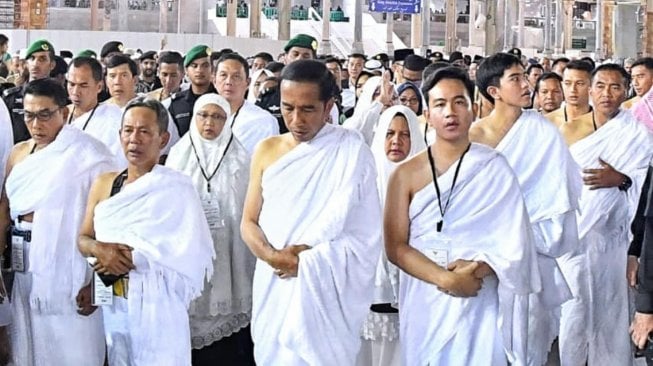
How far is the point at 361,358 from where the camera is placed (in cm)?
511

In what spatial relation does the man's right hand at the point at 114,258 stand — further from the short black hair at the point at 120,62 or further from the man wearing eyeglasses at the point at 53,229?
the short black hair at the point at 120,62

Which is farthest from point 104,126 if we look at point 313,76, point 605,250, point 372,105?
point 605,250

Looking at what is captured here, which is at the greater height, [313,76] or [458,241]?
[313,76]

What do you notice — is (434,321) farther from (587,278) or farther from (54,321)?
(587,278)

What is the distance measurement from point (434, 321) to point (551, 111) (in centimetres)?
312

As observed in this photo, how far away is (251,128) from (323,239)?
6.24 feet

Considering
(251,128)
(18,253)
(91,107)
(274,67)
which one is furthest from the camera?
(274,67)

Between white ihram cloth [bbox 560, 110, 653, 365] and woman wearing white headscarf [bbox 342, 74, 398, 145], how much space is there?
111 cm

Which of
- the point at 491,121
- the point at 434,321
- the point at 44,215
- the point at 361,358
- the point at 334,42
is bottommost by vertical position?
the point at 361,358

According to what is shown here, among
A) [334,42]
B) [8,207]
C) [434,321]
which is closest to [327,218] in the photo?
[434,321]

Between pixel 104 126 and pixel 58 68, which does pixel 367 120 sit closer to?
pixel 104 126

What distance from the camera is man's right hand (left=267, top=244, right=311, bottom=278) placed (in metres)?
4.25

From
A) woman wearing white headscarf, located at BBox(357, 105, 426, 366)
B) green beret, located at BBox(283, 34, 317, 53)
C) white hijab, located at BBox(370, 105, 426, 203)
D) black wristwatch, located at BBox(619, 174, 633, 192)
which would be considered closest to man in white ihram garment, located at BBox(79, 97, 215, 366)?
woman wearing white headscarf, located at BBox(357, 105, 426, 366)

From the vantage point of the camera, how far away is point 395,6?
28.6m
